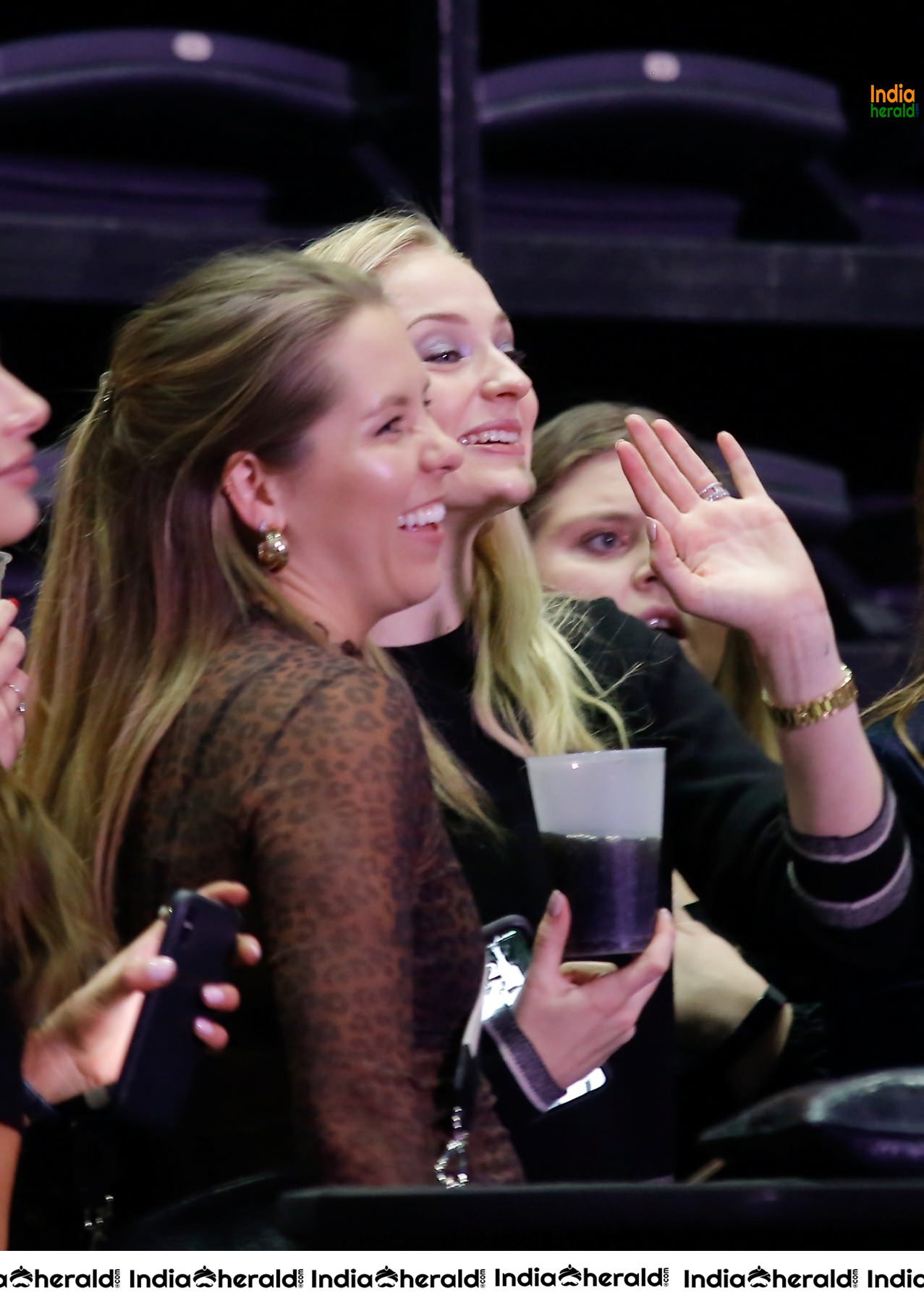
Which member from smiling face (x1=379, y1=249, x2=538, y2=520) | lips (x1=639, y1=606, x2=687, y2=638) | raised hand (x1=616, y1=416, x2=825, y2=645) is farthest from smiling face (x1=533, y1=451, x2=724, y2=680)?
raised hand (x1=616, y1=416, x2=825, y2=645)

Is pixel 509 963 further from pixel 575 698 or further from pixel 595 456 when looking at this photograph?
pixel 595 456

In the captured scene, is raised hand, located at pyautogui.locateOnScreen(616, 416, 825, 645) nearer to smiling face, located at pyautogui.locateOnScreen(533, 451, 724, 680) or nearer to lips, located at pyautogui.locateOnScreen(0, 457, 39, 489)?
lips, located at pyautogui.locateOnScreen(0, 457, 39, 489)

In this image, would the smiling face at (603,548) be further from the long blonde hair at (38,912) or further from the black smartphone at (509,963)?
the long blonde hair at (38,912)

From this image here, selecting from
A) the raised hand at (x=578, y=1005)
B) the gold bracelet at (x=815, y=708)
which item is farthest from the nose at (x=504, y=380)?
the raised hand at (x=578, y=1005)

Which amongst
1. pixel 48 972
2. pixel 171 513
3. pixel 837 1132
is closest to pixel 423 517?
pixel 171 513

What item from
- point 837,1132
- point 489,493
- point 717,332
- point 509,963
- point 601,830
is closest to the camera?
point 837,1132

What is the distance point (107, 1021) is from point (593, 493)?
100cm

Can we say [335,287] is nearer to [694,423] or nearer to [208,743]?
[208,743]

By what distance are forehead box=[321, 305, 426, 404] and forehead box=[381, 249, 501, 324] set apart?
216 mm

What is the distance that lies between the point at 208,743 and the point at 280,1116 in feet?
0.65

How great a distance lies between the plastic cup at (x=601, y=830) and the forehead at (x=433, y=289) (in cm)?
45

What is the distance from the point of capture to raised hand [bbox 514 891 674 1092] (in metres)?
1.05

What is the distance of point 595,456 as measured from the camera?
1801 millimetres
